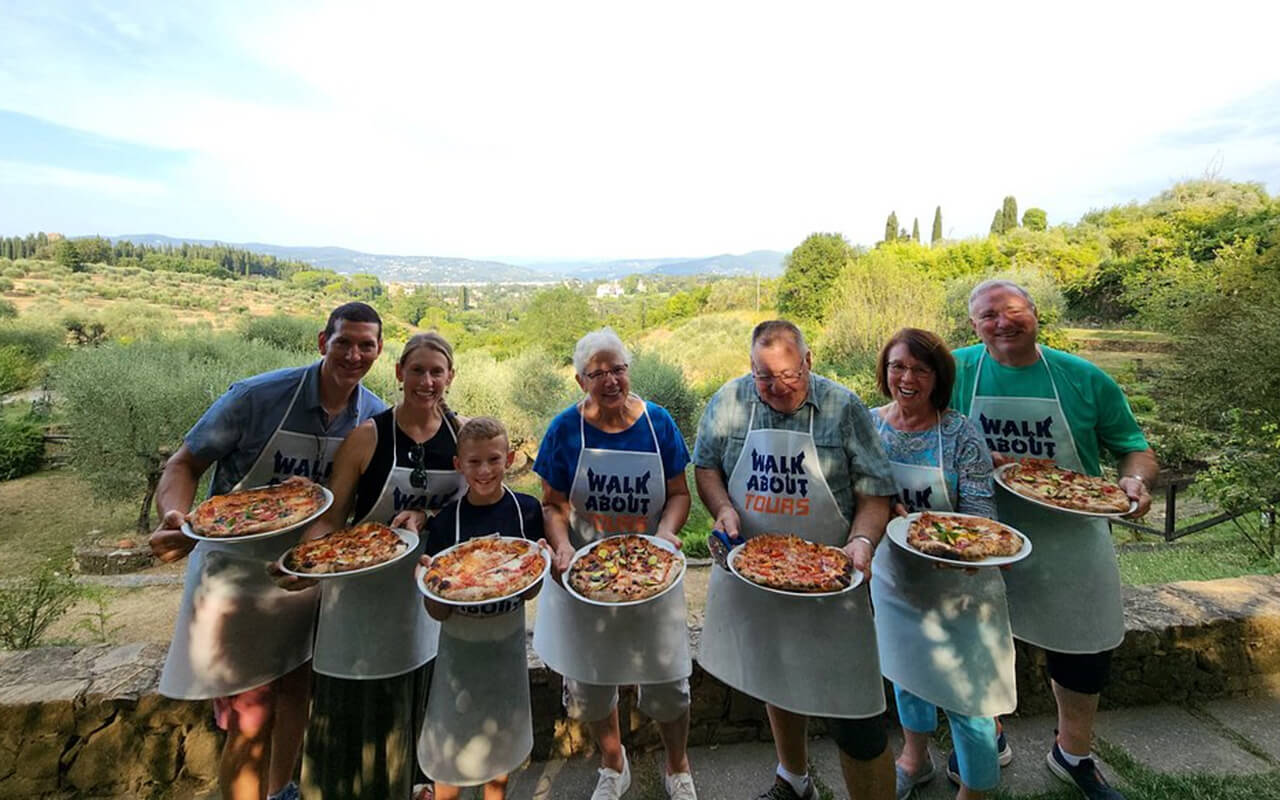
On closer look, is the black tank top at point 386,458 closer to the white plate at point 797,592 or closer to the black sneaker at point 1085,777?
the white plate at point 797,592

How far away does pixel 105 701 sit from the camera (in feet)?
7.93

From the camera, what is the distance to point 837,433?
2264 millimetres

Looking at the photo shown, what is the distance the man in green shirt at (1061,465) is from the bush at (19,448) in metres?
26.0

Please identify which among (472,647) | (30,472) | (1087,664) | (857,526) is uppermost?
(857,526)

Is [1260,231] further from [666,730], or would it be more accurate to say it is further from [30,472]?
[30,472]

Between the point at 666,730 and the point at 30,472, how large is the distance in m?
25.5

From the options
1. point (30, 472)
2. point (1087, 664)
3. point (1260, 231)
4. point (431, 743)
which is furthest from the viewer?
point (1260, 231)

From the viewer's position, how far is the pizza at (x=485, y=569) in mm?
1890

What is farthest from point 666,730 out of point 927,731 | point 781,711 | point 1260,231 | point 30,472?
point 1260,231

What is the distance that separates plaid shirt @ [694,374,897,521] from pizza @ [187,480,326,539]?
1.67m

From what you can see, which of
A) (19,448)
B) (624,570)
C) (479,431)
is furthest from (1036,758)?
(19,448)

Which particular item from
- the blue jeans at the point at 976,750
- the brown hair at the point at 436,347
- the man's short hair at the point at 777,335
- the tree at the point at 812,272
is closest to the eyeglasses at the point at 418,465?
the brown hair at the point at 436,347

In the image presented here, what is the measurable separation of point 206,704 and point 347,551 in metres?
1.23

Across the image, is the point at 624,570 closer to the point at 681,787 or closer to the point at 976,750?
the point at 681,787
